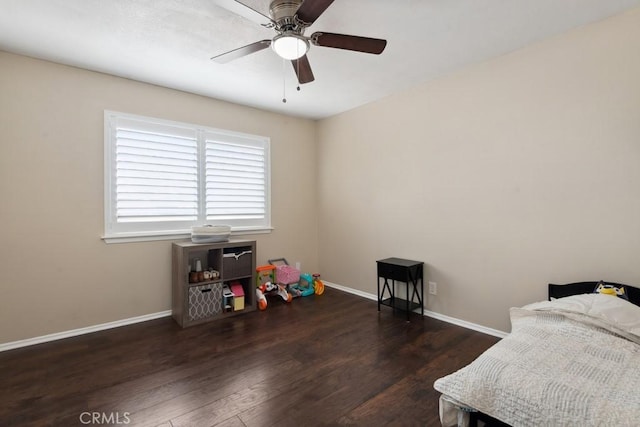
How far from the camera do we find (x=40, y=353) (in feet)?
7.96

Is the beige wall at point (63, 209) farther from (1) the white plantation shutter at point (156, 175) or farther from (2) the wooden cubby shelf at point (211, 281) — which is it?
(2) the wooden cubby shelf at point (211, 281)

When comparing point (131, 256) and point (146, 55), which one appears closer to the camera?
point (146, 55)

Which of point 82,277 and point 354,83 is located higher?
point 354,83

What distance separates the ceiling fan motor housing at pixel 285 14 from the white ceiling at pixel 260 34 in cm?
9

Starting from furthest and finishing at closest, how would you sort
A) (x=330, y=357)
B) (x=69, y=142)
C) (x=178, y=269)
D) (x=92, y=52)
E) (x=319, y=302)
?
(x=319, y=302) < (x=178, y=269) < (x=69, y=142) < (x=92, y=52) < (x=330, y=357)

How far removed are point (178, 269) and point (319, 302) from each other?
5.66 feet

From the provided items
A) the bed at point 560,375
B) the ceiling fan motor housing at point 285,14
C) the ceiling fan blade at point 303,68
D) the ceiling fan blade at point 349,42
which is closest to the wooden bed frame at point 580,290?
the bed at point 560,375

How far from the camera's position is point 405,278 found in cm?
306

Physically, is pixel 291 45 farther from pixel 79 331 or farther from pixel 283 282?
pixel 79 331

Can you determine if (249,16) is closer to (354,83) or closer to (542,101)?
(354,83)

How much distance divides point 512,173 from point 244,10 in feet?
8.16

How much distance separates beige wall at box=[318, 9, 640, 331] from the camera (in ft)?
6.89

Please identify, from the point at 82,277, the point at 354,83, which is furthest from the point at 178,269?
the point at 354,83

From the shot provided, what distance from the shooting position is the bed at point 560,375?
1.09 metres
